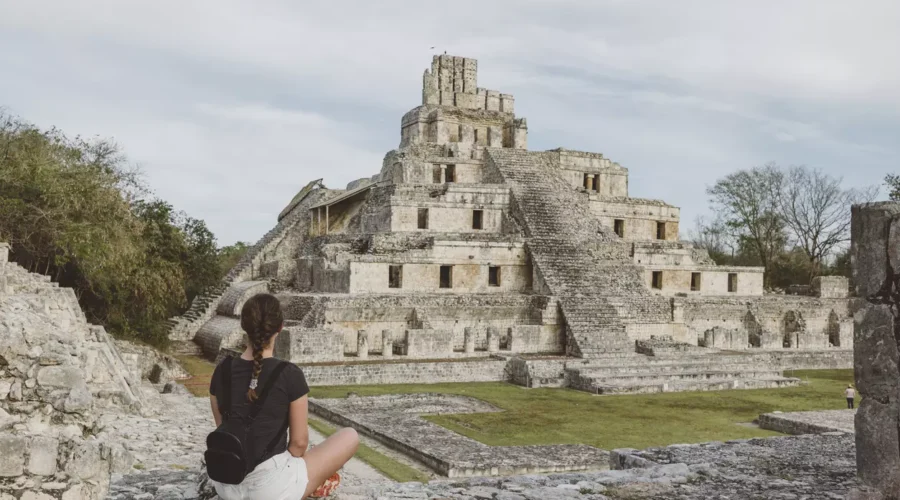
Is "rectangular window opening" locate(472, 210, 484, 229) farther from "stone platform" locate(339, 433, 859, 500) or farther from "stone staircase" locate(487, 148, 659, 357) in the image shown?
"stone platform" locate(339, 433, 859, 500)

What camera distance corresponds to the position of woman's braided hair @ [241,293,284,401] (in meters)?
4.41

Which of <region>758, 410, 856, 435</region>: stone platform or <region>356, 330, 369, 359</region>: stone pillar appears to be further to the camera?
<region>356, 330, 369, 359</region>: stone pillar

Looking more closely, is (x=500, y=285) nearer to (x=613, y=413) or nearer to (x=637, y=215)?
(x=637, y=215)

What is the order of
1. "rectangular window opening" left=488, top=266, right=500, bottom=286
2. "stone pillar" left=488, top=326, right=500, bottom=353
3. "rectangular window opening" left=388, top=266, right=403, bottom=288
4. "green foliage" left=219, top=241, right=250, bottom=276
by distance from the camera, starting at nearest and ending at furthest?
"stone pillar" left=488, top=326, right=500, bottom=353, "rectangular window opening" left=388, top=266, right=403, bottom=288, "rectangular window opening" left=488, top=266, right=500, bottom=286, "green foliage" left=219, top=241, right=250, bottom=276

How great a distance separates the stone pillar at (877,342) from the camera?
530cm

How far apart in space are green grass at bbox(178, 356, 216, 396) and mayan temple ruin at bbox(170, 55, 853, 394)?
704 millimetres

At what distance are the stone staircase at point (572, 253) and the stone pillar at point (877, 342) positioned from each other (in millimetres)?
16069

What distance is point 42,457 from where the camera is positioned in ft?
18.7

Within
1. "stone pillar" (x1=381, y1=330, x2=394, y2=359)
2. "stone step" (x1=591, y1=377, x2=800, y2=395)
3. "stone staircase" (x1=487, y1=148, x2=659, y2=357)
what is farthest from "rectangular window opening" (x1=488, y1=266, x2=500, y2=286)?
"stone step" (x1=591, y1=377, x2=800, y2=395)

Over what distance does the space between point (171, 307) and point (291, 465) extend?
26.6m

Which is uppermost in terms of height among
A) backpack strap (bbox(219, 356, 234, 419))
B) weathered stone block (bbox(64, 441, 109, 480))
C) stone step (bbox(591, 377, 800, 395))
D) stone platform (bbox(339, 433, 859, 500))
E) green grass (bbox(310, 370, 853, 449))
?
backpack strap (bbox(219, 356, 234, 419))

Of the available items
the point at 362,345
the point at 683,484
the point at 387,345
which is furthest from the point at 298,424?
the point at 387,345

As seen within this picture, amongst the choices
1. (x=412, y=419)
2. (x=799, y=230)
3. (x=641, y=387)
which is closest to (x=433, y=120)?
(x=641, y=387)

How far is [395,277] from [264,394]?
19419 millimetres
